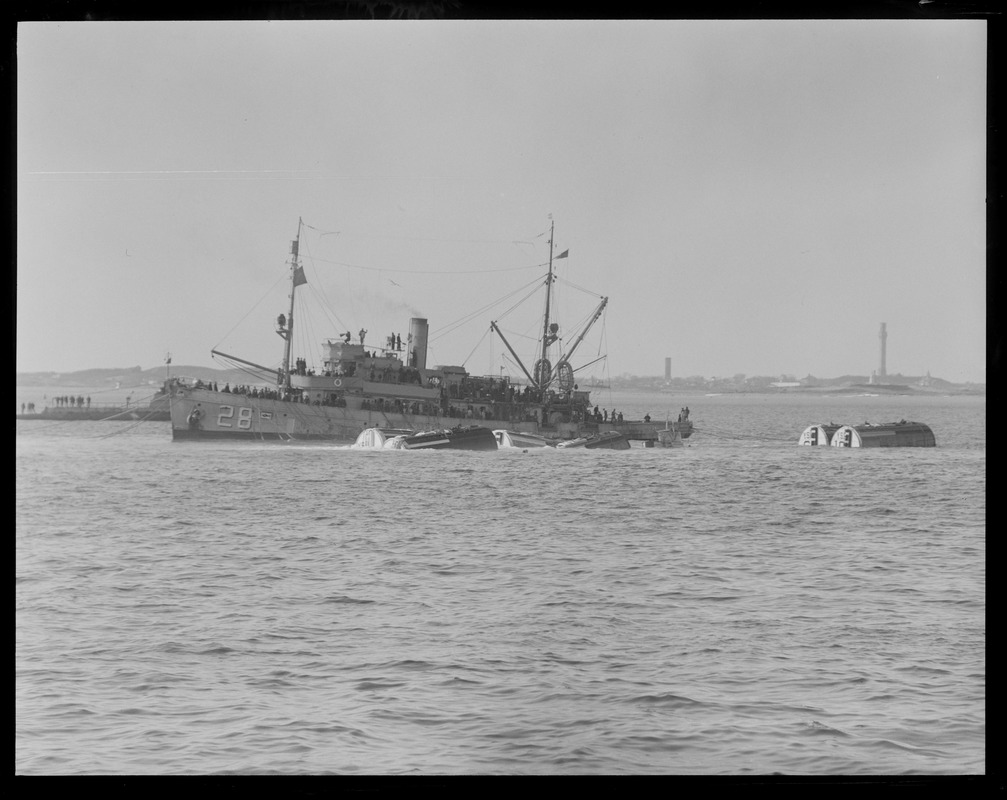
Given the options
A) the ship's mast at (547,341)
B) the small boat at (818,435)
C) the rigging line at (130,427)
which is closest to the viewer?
the ship's mast at (547,341)

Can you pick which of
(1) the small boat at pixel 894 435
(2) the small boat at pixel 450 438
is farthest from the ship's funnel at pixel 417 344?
(1) the small boat at pixel 894 435

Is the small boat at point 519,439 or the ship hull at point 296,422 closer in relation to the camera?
the ship hull at point 296,422

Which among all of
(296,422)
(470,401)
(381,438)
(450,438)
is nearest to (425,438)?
(450,438)

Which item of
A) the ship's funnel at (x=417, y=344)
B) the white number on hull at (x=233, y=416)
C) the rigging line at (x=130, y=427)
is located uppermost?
the ship's funnel at (x=417, y=344)

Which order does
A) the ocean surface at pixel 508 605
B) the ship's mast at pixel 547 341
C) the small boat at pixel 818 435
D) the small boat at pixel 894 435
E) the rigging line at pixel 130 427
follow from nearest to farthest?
the ocean surface at pixel 508 605 < the ship's mast at pixel 547 341 < the small boat at pixel 894 435 < the rigging line at pixel 130 427 < the small boat at pixel 818 435

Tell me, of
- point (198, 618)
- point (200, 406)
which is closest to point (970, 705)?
point (198, 618)

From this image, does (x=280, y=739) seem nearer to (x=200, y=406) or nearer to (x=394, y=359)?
(x=394, y=359)

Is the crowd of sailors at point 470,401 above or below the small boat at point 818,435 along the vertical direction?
above

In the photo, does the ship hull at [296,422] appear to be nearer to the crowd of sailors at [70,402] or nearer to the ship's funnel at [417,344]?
the ship's funnel at [417,344]
